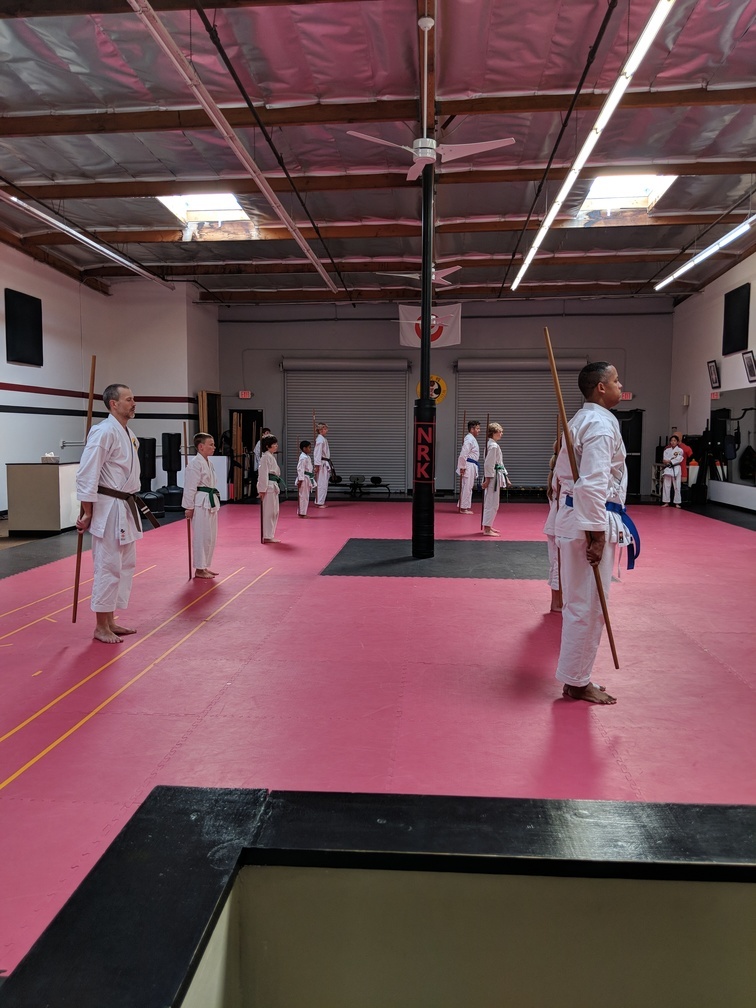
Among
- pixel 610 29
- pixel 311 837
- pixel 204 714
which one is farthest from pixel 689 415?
pixel 311 837

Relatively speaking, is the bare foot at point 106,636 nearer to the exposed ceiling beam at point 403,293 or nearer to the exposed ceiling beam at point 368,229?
the exposed ceiling beam at point 368,229

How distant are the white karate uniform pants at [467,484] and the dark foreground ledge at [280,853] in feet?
34.5

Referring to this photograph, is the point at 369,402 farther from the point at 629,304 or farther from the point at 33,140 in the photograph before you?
the point at 33,140

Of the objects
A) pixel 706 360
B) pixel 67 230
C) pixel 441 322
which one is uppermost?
pixel 67 230

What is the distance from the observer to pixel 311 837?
181cm

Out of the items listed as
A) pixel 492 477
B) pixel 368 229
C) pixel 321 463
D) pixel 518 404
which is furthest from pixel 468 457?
pixel 518 404

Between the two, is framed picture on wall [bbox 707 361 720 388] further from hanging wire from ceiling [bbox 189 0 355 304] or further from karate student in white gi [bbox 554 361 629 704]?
karate student in white gi [bbox 554 361 629 704]

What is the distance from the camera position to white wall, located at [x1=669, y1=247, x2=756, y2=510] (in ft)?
42.8

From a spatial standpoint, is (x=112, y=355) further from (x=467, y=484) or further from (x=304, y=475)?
(x=467, y=484)

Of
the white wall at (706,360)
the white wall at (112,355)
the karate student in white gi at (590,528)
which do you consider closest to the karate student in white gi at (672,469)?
the white wall at (706,360)

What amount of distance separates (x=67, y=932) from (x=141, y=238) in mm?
12288

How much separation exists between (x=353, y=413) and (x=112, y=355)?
19.7 ft

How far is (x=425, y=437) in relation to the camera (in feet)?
26.6

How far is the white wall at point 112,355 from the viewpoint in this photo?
12.8 meters
